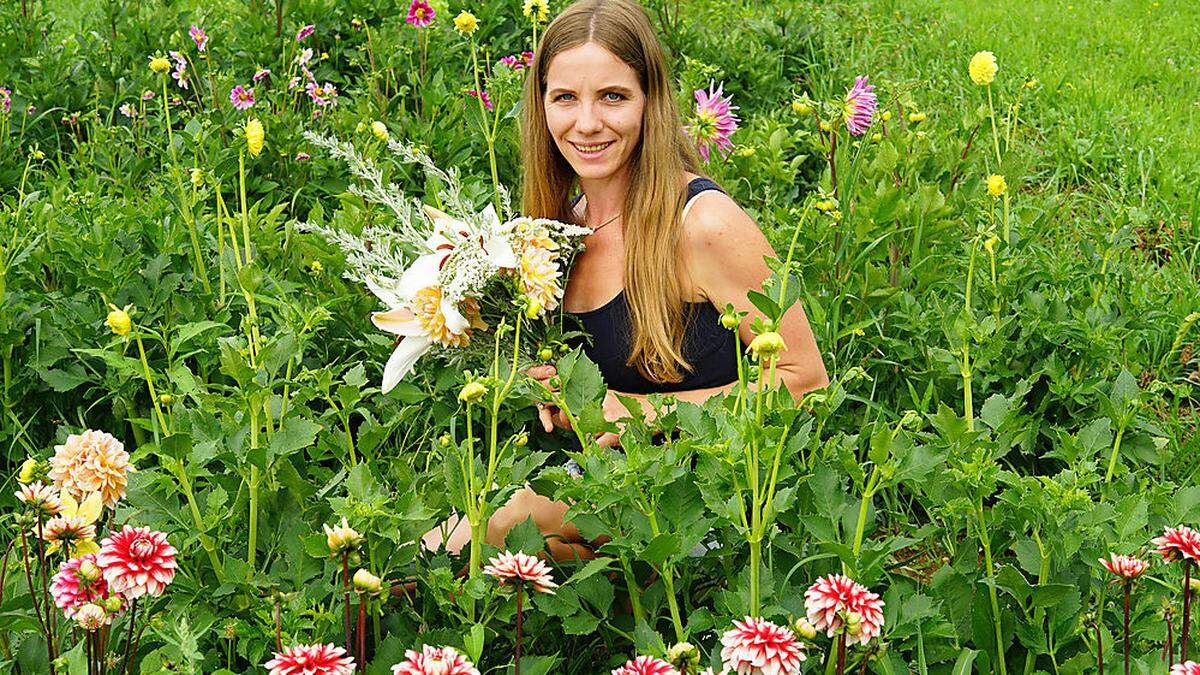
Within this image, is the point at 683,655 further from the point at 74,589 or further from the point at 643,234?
the point at 643,234

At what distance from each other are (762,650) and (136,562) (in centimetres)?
71

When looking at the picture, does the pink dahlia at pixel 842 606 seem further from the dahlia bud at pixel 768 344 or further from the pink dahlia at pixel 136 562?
the pink dahlia at pixel 136 562

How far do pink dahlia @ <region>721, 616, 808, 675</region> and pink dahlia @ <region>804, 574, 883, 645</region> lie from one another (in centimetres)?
5

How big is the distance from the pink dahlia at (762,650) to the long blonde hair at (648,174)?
3.35 feet

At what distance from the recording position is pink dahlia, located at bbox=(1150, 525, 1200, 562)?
5.18 feet

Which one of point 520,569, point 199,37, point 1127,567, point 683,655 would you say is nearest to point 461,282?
point 520,569

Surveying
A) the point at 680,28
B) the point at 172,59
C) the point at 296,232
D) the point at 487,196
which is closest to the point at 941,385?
the point at 487,196

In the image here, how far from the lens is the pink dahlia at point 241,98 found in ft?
12.6

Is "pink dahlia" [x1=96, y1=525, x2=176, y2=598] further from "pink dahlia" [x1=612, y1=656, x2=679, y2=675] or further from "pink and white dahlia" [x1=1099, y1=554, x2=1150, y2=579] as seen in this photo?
"pink and white dahlia" [x1=1099, y1=554, x2=1150, y2=579]

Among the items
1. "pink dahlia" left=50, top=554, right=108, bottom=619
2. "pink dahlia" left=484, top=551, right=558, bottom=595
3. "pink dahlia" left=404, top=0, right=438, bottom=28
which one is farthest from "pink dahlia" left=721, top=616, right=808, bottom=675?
"pink dahlia" left=404, top=0, right=438, bottom=28

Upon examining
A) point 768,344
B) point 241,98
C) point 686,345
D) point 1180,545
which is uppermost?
point 768,344

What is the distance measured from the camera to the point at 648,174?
255cm

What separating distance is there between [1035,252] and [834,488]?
5.53 feet

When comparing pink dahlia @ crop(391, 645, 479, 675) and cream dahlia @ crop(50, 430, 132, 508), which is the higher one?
cream dahlia @ crop(50, 430, 132, 508)
